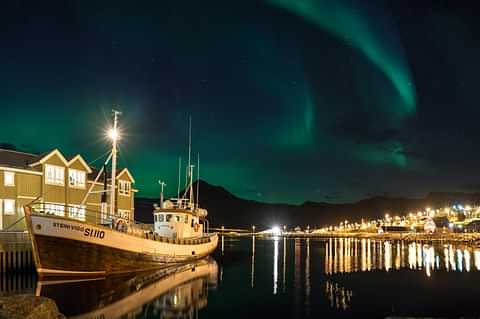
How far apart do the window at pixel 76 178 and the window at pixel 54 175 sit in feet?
2.82

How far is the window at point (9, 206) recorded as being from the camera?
128 feet

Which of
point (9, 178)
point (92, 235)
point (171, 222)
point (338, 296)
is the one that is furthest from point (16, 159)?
point (338, 296)

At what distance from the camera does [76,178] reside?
47000mm

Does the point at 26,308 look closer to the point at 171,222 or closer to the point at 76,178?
the point at 171,222

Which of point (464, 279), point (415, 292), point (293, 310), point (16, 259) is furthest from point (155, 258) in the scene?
point (464, 279)

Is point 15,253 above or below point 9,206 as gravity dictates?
below

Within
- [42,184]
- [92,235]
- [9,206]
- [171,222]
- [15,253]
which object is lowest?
[15,253]

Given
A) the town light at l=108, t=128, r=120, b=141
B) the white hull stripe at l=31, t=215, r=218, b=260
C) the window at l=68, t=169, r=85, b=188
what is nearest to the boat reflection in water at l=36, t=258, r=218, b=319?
the white hull stripe at l=31, t=215, r=218, b=260

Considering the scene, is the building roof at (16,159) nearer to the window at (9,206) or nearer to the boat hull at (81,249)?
the window at (9,206)

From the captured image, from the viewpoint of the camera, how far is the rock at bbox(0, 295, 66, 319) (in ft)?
45.8

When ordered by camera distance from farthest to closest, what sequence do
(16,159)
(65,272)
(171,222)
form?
(171,222) < (16,159) < (65,272)

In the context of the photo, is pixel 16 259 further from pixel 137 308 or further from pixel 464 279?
pixel 464 279

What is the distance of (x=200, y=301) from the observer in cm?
2553

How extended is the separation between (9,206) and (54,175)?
5.84 metres
